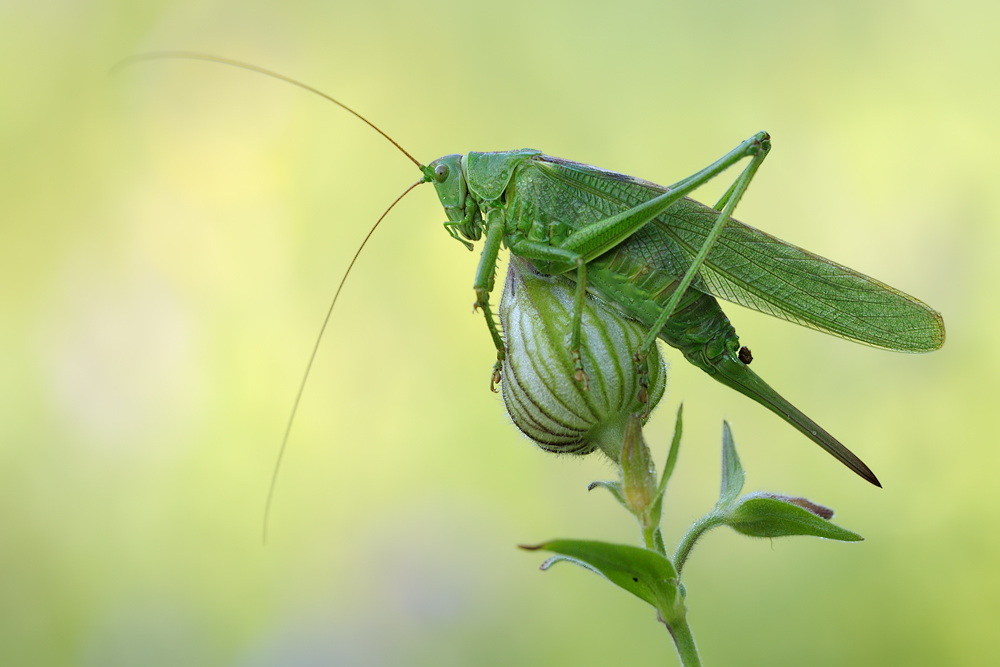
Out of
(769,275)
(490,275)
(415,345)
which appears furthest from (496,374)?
(415,345)

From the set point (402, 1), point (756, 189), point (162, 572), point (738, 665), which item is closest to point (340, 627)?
point (162, 572)

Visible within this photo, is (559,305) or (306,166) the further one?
(306,166)

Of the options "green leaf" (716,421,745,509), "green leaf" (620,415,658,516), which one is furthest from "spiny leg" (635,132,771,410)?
"green leaf" (716,421,745,509)

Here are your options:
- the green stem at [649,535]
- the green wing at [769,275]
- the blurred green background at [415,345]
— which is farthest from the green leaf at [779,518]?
the blurred green background at [415,345]

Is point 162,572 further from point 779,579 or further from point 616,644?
point 779,579

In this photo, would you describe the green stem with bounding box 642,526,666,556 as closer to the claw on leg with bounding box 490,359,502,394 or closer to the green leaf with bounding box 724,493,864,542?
the green leaf with bounding box 724,493,864,542

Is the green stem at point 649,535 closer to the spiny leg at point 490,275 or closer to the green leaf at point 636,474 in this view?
the green leaf at point 636,474
